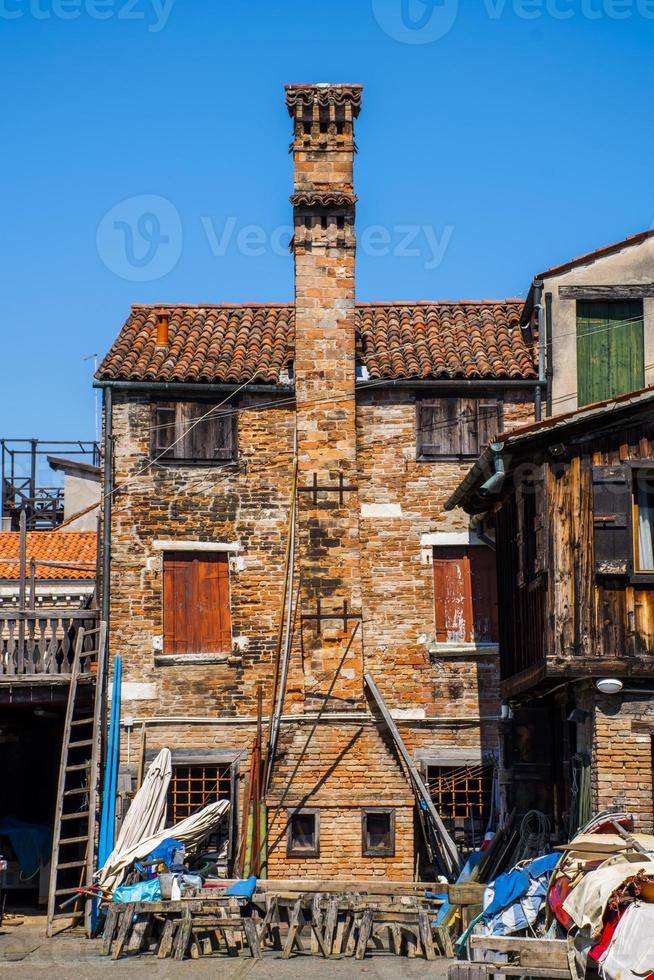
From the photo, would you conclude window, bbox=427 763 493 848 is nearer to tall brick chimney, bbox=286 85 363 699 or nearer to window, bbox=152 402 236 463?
tall brick chimney, bbox=286 85 363 699

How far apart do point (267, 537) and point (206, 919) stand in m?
6.52

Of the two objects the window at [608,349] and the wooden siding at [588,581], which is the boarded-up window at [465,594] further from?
the wooden siding at [588,581]

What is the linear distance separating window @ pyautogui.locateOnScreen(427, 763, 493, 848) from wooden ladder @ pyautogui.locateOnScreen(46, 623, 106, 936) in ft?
17.0

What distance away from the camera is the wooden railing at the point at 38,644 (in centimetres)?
2092

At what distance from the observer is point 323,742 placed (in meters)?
21.1

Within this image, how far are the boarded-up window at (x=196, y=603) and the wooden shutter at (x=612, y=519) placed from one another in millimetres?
7074

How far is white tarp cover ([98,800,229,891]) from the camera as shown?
65.1 feet

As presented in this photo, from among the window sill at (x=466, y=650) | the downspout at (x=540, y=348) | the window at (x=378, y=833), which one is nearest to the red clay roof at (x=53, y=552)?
the window sill at (x=466, y=650)

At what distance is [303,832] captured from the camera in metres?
20.9

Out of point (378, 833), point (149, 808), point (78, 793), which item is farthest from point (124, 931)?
point (378, 833)

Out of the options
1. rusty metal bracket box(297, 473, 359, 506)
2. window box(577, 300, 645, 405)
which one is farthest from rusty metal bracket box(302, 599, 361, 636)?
window box(577, 300, 645, 405)

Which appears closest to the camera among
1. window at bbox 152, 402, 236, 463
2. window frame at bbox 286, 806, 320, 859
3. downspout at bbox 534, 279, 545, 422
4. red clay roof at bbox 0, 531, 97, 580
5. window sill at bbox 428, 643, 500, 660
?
window frame at bbox 286, 806, 320, 859

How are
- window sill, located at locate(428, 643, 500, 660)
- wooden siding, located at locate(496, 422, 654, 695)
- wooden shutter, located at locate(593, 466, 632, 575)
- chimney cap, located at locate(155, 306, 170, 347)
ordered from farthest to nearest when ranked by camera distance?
chimney cap, located at locate(155, 306, 170, 347)
window sill, located at locate(428, 643, 500, 660)
wooden shutter, located at locate(593, 466, 632, 575)
wooden siding, located at locate(496, 422, 654, 695)

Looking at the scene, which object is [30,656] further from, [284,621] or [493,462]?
[493,462]
